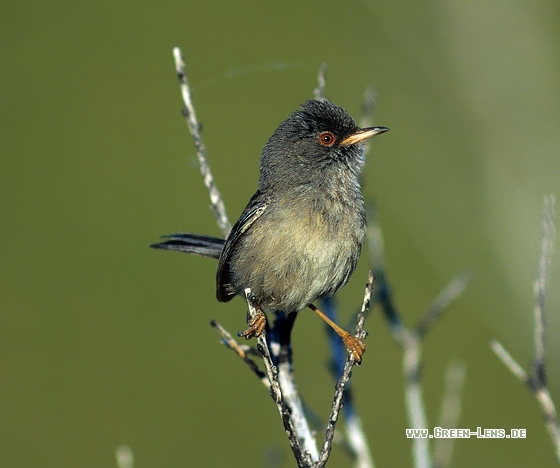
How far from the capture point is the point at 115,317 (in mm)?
6883

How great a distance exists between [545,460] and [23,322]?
517cm

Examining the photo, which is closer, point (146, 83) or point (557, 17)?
point (557, 17)

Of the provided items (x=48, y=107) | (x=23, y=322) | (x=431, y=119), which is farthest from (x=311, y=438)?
(x=48, y=107)

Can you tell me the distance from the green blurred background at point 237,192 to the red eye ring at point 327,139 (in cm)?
54

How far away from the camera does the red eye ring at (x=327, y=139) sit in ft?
11.0

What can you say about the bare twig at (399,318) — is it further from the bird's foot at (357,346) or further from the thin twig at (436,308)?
the bird's foot at (357,346)

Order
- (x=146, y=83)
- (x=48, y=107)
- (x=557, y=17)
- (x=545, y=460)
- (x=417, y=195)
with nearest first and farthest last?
(x=417, y=195), (x=557, y=17), (x=545, y=460), (x=146, y=83), (x=48, y=107)

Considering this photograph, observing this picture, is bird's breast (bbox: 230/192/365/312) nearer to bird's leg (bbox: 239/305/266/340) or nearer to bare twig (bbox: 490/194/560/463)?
bird's leg (bbox: 239/305/266/340)

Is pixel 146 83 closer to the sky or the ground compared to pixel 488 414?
closer to the sky

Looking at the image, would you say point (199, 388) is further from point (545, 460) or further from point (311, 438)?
point (311, 438)

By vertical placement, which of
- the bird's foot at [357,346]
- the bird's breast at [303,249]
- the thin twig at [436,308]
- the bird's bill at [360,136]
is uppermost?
the bird's bill at [360,136]

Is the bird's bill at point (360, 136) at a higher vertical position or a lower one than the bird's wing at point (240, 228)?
higher

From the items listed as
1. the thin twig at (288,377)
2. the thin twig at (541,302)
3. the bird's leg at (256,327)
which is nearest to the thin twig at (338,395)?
the thin twig at (288,377)

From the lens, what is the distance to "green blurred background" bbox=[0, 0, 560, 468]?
4547 millimetres
